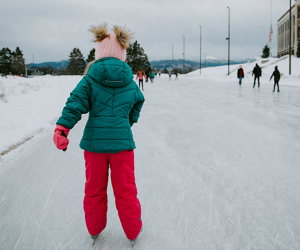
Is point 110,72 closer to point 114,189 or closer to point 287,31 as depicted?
point 114,189

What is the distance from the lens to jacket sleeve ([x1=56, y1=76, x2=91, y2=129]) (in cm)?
179

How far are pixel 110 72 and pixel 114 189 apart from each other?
94 cm

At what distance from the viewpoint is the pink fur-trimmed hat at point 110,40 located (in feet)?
6.42

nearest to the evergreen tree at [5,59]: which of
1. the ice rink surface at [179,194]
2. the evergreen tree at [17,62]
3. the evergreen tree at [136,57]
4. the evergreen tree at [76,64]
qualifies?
the evergreen tree at [17,62]

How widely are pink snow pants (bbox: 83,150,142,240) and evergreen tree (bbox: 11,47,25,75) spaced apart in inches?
3773

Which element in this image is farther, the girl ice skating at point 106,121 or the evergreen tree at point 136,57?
the evergreen tree at point 136,57

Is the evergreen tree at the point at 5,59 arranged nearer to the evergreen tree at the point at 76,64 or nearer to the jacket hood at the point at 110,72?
the evergreen tree at the point at 76,64

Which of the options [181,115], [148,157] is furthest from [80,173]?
[181,115]

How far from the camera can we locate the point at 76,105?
5.95 ft

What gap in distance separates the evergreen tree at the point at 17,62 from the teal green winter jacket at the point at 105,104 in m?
95.8

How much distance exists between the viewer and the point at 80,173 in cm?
362

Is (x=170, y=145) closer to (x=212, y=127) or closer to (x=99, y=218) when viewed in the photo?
(x=212, y=127)

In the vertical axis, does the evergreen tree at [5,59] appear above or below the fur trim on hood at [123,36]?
above

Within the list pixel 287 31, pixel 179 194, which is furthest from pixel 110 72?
pixel 287 31
